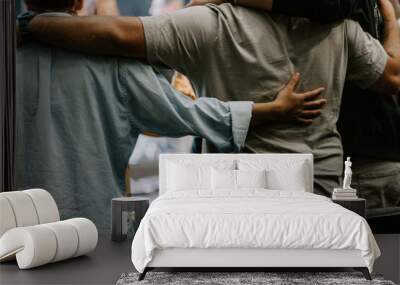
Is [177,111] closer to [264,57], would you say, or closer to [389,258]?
[264,57]

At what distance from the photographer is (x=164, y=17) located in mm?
6426

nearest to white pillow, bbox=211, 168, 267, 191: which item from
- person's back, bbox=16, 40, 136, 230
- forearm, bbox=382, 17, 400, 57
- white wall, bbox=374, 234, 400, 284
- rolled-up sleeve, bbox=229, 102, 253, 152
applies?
rolled-up sleeve, bbox=229, 102, 253, 152

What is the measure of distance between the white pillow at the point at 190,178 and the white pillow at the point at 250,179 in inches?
11.8

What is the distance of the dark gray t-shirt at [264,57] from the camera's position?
6.37 meters

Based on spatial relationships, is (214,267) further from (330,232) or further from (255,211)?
(330,232)

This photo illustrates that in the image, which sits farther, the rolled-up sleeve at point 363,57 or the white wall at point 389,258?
the rolled-up sleeve at point 363,57

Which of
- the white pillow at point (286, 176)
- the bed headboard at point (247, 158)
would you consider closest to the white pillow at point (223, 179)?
the white pillow at point (286, 176)

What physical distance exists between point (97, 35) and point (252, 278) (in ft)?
10.2

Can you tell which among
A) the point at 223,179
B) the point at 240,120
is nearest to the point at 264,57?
the point at 240,120

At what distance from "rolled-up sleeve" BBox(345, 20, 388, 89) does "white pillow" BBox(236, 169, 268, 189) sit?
1.51m

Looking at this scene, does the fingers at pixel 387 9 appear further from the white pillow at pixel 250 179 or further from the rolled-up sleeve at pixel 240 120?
the white pillow at pixel 250 179

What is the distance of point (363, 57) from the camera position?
6527 mm

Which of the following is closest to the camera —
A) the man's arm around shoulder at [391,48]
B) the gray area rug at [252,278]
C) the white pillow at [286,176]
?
the gray area rug at [252,278]

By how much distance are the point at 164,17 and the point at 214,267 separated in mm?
2746
